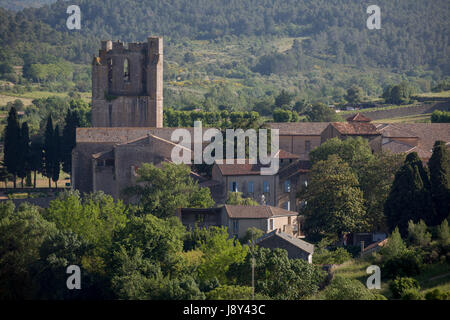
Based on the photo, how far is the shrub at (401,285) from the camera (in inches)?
1490

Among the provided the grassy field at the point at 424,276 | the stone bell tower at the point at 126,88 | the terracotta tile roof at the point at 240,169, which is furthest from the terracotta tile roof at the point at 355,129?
the grassy field at the point at 424,276

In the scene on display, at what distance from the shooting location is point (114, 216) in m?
51.8

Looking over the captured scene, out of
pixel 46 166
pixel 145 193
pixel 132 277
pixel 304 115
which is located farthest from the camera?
pixel 304 115

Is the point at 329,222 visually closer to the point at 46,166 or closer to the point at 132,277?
the point at 132,277

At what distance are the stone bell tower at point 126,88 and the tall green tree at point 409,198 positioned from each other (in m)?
27.6

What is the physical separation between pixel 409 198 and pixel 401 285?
1303cm

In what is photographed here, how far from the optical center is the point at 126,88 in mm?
76250

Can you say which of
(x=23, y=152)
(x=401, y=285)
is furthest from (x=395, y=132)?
(x=401, y=285)

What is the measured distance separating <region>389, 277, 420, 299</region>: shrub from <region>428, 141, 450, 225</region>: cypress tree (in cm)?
1167

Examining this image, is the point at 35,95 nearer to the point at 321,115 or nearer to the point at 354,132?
the point at 321,115

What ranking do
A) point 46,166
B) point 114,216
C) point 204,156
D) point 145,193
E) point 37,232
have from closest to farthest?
1. point 37,232
2. point 114,216
3. point 145,193
4. point 204,156
5. point 46,166

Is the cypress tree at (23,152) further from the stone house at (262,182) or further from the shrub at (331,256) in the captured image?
the shrub at (331,256)
